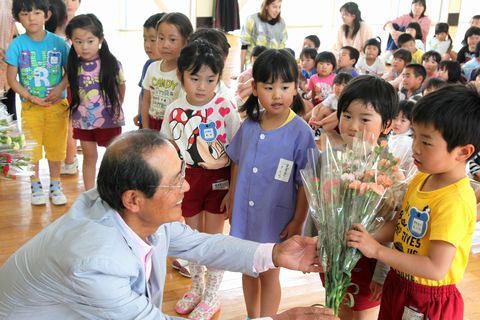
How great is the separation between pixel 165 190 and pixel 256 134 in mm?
721

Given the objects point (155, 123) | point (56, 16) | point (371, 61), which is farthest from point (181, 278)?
point (371, 61)

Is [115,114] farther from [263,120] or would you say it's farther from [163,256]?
[163,256]

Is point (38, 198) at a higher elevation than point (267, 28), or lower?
lower

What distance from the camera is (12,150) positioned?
6.77 feet

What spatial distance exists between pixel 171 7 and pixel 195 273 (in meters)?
10.6

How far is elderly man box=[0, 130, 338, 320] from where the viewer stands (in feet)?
4.53

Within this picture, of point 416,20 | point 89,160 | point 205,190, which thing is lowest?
point 89,160

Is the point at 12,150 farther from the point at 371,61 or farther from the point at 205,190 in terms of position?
the point at 371,61

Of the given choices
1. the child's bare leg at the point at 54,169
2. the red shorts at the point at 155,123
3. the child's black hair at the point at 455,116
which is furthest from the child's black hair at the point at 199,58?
the child's bare leg at the point at 54,169

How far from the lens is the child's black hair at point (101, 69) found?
3298 mm

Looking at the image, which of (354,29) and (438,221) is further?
(354,29)

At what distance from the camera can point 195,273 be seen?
2631mm

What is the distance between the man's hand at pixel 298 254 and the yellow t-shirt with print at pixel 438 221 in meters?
0.25

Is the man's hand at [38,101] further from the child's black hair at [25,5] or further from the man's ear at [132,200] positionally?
the man's ear at [132,200]
